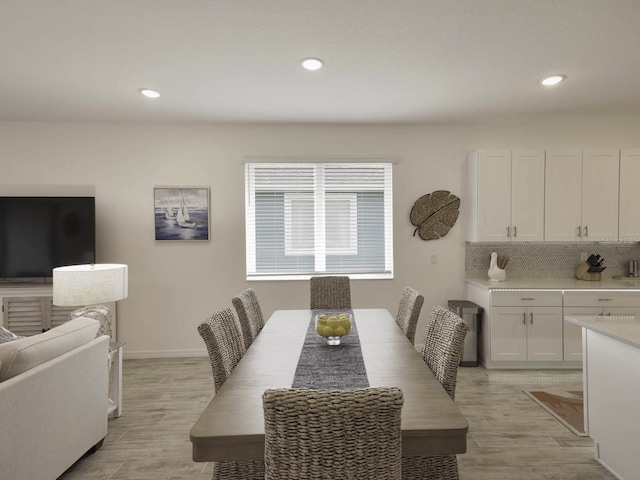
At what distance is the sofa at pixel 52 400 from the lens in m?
1.65

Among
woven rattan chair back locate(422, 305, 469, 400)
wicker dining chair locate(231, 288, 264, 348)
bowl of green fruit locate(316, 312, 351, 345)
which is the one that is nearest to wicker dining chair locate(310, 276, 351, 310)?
wicker dining chair locate(231, 288, 264, 348)

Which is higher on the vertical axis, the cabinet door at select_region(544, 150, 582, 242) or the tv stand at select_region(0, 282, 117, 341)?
the cabinet door at select_region(544, 150, 582, 242)

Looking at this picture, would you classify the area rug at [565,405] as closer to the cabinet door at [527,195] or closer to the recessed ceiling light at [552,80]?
the cabinet door at [527,195]

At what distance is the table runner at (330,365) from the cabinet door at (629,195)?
11.6 ft

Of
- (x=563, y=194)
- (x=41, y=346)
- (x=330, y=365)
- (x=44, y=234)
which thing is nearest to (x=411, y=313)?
(x=330, y=365)

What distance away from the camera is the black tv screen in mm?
3795

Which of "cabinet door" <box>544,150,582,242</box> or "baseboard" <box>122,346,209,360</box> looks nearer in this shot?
"cabinet door" <box>544,150,582,242</box>

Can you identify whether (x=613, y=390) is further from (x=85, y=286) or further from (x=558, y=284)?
(x=85, y=286)

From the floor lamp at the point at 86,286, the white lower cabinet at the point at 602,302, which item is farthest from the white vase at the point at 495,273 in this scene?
the floor lamp at the point at 86,286

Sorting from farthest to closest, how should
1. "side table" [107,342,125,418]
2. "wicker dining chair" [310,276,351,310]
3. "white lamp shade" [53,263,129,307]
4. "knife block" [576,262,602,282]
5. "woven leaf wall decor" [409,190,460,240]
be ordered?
"woven leaf wall decor" [409,190,460,240]
"knife block" [576,262,602,282]
"wicker dining chair" [310,276,351,310]
"side table" [107,342,125,418]
"white lamp shade" [53,263,129,307]

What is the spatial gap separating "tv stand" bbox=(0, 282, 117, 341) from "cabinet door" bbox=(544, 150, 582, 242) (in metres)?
A: 5.25

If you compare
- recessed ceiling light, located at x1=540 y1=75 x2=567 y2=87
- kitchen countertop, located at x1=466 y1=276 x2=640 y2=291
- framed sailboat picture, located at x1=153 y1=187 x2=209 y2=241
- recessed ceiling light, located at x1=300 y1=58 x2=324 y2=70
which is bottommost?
kitchen countertop, located at x1=466 y1=276 x2=640 y2=291

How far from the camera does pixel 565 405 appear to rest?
9.46 feet

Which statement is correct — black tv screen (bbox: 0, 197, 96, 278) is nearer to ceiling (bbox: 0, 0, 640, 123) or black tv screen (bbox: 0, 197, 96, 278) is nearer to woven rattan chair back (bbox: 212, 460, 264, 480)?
ceiling (bbox: 0, 0, 640, 123)
